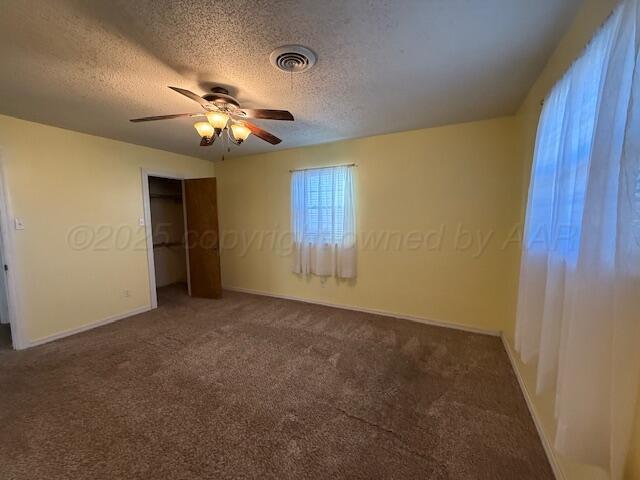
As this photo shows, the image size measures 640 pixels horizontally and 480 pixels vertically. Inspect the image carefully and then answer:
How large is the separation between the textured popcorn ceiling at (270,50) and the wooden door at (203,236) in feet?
5.58

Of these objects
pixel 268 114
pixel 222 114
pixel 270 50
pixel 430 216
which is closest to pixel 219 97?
pixel 222 114

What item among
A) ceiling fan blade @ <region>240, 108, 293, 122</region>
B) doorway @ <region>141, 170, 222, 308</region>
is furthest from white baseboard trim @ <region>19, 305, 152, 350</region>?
ceiling fan blade @ <region>240, 108, 293, 122</region>

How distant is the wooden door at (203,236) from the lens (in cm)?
425

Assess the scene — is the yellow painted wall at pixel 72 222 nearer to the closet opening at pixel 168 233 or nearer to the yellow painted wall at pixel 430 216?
the closet opening at pixel 168 233

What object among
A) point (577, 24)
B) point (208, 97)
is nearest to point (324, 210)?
point (208, 97)

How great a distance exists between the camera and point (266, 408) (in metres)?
1.84

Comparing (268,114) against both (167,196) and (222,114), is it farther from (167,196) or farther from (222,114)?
(167,196)

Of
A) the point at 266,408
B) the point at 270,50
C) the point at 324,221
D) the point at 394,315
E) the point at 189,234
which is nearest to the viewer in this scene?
the point at 270,50

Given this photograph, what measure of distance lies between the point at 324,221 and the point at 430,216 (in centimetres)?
142

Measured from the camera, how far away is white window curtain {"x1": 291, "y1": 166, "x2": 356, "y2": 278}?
3.59 metres

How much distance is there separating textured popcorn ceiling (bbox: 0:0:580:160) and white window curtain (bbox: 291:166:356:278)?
111 cm

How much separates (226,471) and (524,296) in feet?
6.62

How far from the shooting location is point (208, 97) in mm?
1859

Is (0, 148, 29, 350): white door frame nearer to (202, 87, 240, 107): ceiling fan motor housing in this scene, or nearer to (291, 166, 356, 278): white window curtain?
(202, 87, 240, 107): ceiling fan motor housing
